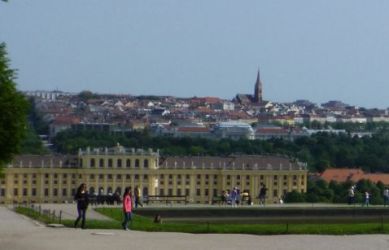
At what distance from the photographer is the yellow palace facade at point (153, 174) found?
82.4 m

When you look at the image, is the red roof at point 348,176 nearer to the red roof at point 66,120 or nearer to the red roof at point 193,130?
the red roof at point 193,130

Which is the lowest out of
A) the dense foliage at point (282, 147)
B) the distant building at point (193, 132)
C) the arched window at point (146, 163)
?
the arched window at point (146, 163)

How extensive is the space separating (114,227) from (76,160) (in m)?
60.9

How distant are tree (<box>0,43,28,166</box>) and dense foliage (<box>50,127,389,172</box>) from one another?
75397mm

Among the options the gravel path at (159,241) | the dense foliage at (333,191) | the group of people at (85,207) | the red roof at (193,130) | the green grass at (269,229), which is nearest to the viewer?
the gravel path at (159,241)

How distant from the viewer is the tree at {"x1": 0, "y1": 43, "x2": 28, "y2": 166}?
85.8 feet

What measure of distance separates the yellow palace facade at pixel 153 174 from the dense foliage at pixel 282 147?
A: 17298 mm

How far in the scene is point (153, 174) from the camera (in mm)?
86125

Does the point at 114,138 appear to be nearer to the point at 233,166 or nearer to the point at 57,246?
the point at 233,166

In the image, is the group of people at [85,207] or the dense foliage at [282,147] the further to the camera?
the dense foliage at [282,147]

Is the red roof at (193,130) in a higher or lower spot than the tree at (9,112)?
higher

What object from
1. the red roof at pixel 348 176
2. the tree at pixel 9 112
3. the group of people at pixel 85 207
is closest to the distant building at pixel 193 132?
the red roof at pixel 348 176

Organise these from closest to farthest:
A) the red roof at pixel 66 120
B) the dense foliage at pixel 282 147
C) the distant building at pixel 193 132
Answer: the dense foliage at pixel 282 147 → the distant building at pixel 193 132 → the red roof at pixel 66 120

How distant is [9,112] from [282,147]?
95.6 m
